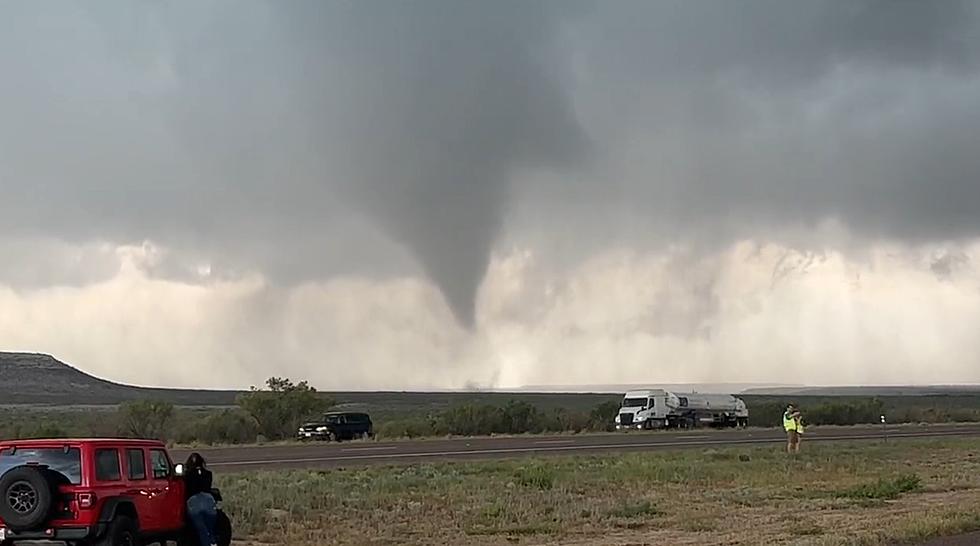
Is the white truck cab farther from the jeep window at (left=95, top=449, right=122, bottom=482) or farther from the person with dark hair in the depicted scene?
the jeep window at (left=95, top=449, right=122, bottom=482)

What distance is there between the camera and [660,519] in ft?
79.3

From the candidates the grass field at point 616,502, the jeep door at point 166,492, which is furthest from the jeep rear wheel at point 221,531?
the grass field at point 616,502

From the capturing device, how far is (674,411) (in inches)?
3071

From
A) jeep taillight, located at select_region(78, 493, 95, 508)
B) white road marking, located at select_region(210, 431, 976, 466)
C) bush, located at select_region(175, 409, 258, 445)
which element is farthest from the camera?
bush, located at select_region(175, 409, 258, 445)

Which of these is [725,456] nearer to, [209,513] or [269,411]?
[209,513]

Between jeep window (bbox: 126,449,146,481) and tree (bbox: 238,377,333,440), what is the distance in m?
54.2

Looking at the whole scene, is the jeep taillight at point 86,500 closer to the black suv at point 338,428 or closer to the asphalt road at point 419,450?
the asphalt road at point 419,450

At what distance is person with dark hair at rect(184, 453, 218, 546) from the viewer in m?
18.2

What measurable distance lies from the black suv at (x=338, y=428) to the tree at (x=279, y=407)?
4622mm

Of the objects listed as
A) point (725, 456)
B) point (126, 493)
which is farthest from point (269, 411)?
point (126, 493)

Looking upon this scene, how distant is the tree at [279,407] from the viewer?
71.1 m

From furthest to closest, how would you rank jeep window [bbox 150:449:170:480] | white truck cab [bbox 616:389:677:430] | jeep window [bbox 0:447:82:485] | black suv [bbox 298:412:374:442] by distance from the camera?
white truck cab [bbox 616:389:677:430] → black suv [bbox 298:412:374:442] → jeep window [bbox 150:449:170:480] → jeep window [bbox 0:447:82:485]

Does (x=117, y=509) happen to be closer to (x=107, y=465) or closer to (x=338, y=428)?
(x=107, y=465)

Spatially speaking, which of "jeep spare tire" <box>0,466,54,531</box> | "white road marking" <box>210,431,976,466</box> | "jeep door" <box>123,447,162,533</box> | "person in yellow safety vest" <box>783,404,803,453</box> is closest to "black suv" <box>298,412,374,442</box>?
"white road marking" <box>210,431,976,466</box>
